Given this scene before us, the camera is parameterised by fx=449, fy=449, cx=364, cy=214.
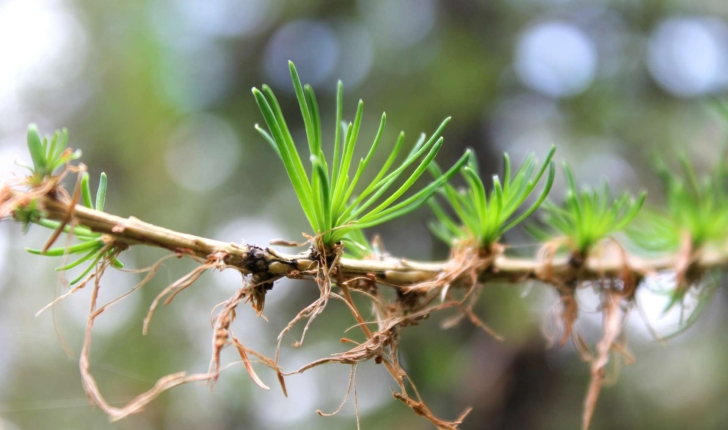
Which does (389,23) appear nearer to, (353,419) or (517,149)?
(517,149)

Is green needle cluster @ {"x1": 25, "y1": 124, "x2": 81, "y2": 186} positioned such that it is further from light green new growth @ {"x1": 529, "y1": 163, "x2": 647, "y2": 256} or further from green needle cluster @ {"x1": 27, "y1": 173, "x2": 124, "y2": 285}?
light green new growth @ {"x1": 529, "y1": 163, "x2": 647, "y2": 256}

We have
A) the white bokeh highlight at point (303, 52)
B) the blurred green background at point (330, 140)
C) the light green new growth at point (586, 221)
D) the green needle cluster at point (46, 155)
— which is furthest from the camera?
the white bokeh highlight at point (303, 52)

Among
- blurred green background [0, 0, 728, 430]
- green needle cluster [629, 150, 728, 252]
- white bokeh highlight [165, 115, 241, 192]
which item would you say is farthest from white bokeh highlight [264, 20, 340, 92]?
green needle cluster [629, 150, 728, 252]

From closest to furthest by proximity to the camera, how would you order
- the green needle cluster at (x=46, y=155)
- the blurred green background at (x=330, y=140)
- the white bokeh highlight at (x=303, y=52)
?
the green needle cluster at (x=46, y=155), the blurred green background at (x=330, y=140), the white bokeh highlight at (x=303, y=52)

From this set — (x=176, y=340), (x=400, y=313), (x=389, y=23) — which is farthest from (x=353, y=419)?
(x=389, y=23)

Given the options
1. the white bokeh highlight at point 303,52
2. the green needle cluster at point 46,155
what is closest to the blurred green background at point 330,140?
the white bokeh highlight at point 303,52

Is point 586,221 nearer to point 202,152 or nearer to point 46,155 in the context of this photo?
point 46,155

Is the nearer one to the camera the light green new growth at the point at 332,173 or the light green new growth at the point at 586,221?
the light green new growth at the point at 332,173

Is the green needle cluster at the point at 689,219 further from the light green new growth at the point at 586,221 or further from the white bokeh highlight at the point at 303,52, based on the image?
the white bokeh highlight at the point at 303,52
